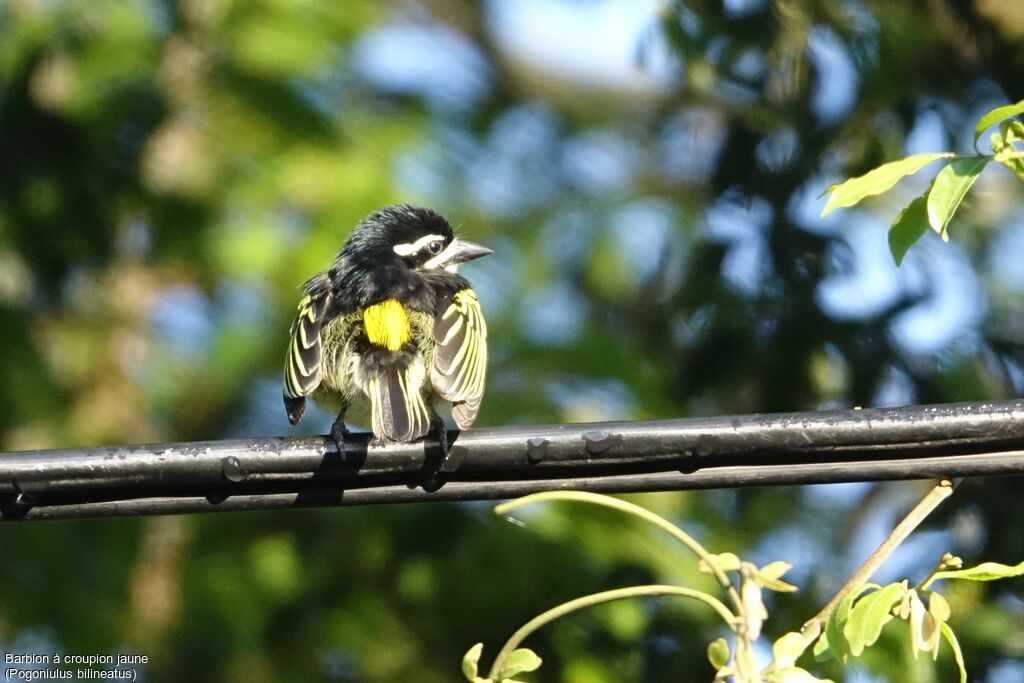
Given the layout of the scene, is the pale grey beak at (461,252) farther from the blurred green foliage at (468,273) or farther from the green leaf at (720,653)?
the green leaf at (720,653)

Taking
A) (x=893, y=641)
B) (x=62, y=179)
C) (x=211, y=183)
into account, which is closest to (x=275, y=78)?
(x=211, y=183)

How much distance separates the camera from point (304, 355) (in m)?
4.56

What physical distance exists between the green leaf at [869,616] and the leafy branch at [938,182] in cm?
71

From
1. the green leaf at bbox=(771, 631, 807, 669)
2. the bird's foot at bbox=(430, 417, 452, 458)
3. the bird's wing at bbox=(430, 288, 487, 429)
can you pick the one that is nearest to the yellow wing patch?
the bird's wing at bbox=(430, 288, 487, 429)

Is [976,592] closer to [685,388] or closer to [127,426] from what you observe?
[685,388]

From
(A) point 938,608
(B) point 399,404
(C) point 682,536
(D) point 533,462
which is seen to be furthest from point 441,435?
(A) point 938,608

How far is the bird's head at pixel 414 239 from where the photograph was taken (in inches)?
212

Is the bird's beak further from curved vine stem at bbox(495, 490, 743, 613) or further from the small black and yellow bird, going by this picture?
curved vine stem at bbox(495, 490, 743, 613)

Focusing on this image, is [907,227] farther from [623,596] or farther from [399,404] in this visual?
[399,404]

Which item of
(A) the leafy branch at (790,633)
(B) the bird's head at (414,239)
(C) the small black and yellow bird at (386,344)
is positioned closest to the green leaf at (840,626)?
(A) the leafy branch at (790,633)

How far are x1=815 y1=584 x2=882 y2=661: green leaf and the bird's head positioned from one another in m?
2.95

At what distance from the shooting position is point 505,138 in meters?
11.3

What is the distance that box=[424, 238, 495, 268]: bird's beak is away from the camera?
5.57 m

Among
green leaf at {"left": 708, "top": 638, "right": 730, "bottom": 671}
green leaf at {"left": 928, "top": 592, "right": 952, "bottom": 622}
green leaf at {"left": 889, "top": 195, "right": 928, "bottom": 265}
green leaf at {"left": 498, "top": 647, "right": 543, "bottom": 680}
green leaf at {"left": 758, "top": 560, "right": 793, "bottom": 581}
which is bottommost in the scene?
green leaf at {"left": 498, "top": 647, "right": 543, "bottom": 680}
